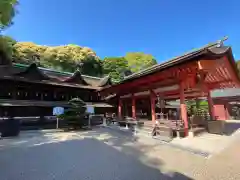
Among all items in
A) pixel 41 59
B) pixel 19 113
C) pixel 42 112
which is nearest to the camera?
pixel 19 113

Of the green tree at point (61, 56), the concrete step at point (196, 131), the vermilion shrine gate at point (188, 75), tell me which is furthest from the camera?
the green tree at point (61, 56)

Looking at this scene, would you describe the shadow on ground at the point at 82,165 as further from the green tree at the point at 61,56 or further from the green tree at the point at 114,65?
the green tree at the point at 114,65

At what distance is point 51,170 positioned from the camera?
13.8 feet

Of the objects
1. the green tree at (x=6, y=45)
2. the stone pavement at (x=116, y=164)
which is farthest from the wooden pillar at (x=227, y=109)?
the green tree at (x=6, y=45)

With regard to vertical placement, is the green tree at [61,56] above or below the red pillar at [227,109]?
above

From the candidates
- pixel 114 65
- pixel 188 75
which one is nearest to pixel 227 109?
pixel 188 75

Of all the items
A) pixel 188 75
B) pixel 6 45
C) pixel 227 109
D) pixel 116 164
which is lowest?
pixel 116 164

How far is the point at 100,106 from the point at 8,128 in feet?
26.8

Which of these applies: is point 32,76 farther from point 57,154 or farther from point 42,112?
point 57,154

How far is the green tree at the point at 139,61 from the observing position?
135 ft

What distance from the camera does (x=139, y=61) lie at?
42.1 meters

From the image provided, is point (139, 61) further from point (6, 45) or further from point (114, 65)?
point (6, 45)

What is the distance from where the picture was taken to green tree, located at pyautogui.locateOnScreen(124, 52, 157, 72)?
41250mm

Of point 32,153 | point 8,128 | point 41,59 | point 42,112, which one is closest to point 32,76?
point 42,112
